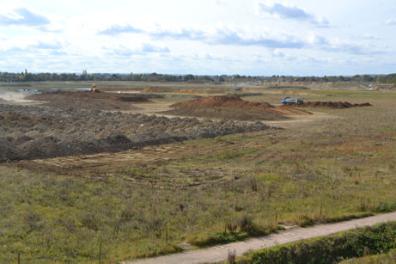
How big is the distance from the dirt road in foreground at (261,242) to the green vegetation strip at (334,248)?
0.43m

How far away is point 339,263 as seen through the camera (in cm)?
1193

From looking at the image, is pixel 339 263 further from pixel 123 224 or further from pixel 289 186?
pixel 289 186

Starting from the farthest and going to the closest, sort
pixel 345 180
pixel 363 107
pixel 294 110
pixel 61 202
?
pixel 363 107
pixel 294 110
pixel 345 180
pixel 61 202

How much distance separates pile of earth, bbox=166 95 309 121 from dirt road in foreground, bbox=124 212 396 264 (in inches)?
1665

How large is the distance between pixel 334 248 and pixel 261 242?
63.0 inches

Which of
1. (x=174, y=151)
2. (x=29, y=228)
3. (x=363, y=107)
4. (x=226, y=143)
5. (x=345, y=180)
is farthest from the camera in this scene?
(x=363, y=107)

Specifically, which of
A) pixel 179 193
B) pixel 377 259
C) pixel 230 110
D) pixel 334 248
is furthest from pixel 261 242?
pixel 230 110

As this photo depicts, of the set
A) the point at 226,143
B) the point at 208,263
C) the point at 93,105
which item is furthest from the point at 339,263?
the point at 93,105

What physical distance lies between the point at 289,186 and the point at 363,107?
182ft

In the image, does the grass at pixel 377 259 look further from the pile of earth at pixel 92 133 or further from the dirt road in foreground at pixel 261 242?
the pile of earth at pixel 92 133

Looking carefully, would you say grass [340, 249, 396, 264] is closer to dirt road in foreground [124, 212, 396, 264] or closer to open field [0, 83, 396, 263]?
dirt road in foreground [124, 212, 396, 264]

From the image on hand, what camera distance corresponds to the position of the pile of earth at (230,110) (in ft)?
192

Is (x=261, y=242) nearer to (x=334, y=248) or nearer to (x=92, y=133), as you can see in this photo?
(x=334, y=248)

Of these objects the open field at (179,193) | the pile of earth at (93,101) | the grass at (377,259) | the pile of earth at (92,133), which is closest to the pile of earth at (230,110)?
the pile of earth at (93,101)
